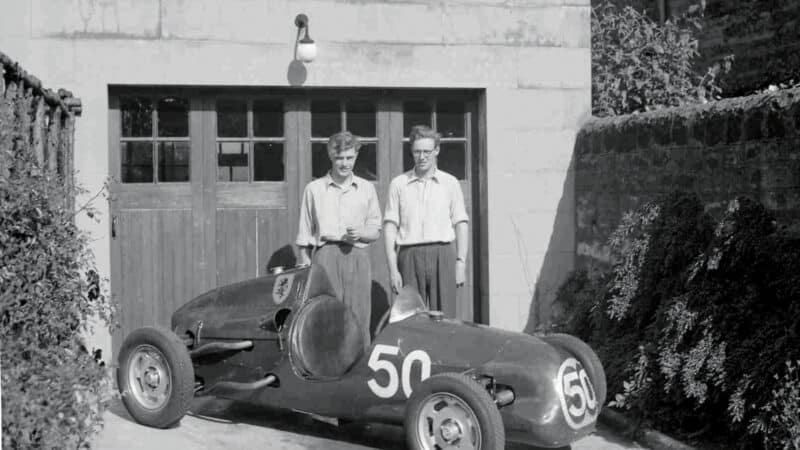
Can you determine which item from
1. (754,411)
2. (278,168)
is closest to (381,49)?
(278,168)

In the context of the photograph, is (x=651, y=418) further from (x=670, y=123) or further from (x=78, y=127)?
(x=78, y=127)

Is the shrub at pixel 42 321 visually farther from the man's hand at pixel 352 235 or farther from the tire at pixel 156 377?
the man's hand at pixel 352 235

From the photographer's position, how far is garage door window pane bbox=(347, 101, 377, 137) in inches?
384

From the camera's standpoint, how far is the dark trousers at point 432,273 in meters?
7.99

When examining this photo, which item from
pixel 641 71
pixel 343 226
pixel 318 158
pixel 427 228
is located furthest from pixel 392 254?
pixel 641 71

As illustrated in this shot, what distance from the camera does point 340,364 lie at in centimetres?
684

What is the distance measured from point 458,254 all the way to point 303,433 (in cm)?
176

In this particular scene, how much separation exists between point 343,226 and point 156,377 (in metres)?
1.74

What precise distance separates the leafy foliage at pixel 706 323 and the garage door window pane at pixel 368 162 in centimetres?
260

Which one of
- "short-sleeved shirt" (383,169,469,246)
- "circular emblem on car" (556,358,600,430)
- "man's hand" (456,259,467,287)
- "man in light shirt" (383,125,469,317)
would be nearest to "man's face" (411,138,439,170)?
"man in light shirt" (383,125,469,317)

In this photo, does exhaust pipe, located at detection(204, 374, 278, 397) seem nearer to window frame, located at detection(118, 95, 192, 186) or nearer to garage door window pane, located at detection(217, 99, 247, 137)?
window frame, located at detection(118, 95, 192, 186)

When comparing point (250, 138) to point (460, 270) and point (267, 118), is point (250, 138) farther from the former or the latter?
point (460, 270)

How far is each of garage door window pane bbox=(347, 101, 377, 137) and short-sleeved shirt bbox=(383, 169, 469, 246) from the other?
1791mm

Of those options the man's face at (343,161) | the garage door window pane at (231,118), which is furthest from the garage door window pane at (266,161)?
the man's face at (343,161)
